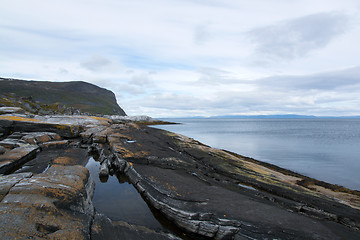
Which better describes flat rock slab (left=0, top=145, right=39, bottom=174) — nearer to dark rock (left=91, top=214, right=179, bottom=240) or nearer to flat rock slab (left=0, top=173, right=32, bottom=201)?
flat rock slab (left=0, top=173, right=32, bottom=201)

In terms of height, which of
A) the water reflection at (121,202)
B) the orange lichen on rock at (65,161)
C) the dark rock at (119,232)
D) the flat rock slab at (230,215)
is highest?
the flat rock slab at (230,215)

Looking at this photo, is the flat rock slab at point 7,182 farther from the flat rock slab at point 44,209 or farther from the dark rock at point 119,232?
the dark rock at point 119,232

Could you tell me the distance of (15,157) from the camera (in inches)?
633

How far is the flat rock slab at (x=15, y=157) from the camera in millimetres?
14403

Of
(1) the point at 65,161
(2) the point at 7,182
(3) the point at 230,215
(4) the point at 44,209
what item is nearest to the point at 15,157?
(1) the point at 65,161

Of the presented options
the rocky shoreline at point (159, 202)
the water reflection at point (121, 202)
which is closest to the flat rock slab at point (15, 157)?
the rocky shoreline at point (159, 202)

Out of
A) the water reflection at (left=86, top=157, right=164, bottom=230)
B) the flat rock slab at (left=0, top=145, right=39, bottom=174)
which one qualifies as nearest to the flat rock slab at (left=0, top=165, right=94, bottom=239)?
the water reflection at (left=86, top=157, right=164, bottom=230)

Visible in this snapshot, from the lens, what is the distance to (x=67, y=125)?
1188 inches

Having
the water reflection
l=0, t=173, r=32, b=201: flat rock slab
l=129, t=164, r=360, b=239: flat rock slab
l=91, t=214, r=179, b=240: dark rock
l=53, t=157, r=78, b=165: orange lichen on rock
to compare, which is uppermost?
l=0, t=173, r=32, b=201: flat rock slab

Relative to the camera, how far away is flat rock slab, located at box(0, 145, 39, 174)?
567 inches

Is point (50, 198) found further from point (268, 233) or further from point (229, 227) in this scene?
point (268, 233)

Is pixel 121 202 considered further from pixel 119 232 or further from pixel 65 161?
pixel 65 161

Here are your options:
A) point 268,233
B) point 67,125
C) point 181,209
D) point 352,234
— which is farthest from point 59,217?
point 67,125

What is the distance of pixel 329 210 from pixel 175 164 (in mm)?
13292
